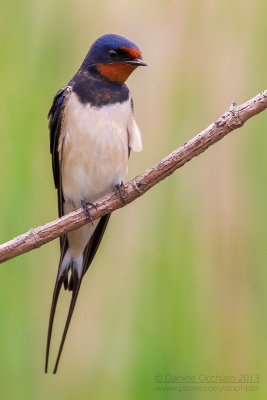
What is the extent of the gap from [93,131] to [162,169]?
0.37 meters

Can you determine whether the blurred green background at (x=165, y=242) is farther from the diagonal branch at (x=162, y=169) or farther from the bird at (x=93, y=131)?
the diagonal branch at (x=162, y=169)

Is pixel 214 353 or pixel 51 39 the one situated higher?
pixel 51 39


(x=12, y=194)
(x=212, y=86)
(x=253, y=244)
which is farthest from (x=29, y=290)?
(x=212, y=86)

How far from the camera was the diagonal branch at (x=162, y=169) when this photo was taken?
1268 millimetres

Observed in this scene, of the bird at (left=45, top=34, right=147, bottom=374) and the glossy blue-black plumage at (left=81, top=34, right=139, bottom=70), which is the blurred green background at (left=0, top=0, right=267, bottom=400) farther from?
the glossy blue-black plumage at (left=81, top=34, right=139, bottom=70)

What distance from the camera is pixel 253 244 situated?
1.82 meters

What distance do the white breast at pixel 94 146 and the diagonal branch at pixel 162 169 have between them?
0.25 meters

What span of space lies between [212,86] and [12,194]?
61 centimetres

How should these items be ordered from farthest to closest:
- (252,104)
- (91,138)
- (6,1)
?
(6,1) → (91,138) → (252,104)

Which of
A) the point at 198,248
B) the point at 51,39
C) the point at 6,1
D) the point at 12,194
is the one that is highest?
the point at 6,1

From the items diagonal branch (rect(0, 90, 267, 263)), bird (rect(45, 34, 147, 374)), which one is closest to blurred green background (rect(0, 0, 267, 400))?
bird (rect(45, 34, 147, 374))

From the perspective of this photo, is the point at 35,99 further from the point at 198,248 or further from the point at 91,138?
the point at 198,248

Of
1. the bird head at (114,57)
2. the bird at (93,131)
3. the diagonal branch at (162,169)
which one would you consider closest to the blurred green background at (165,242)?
the bird at (93,131)

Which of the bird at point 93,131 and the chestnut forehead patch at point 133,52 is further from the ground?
the chestnut forehead patch at point 133,52
